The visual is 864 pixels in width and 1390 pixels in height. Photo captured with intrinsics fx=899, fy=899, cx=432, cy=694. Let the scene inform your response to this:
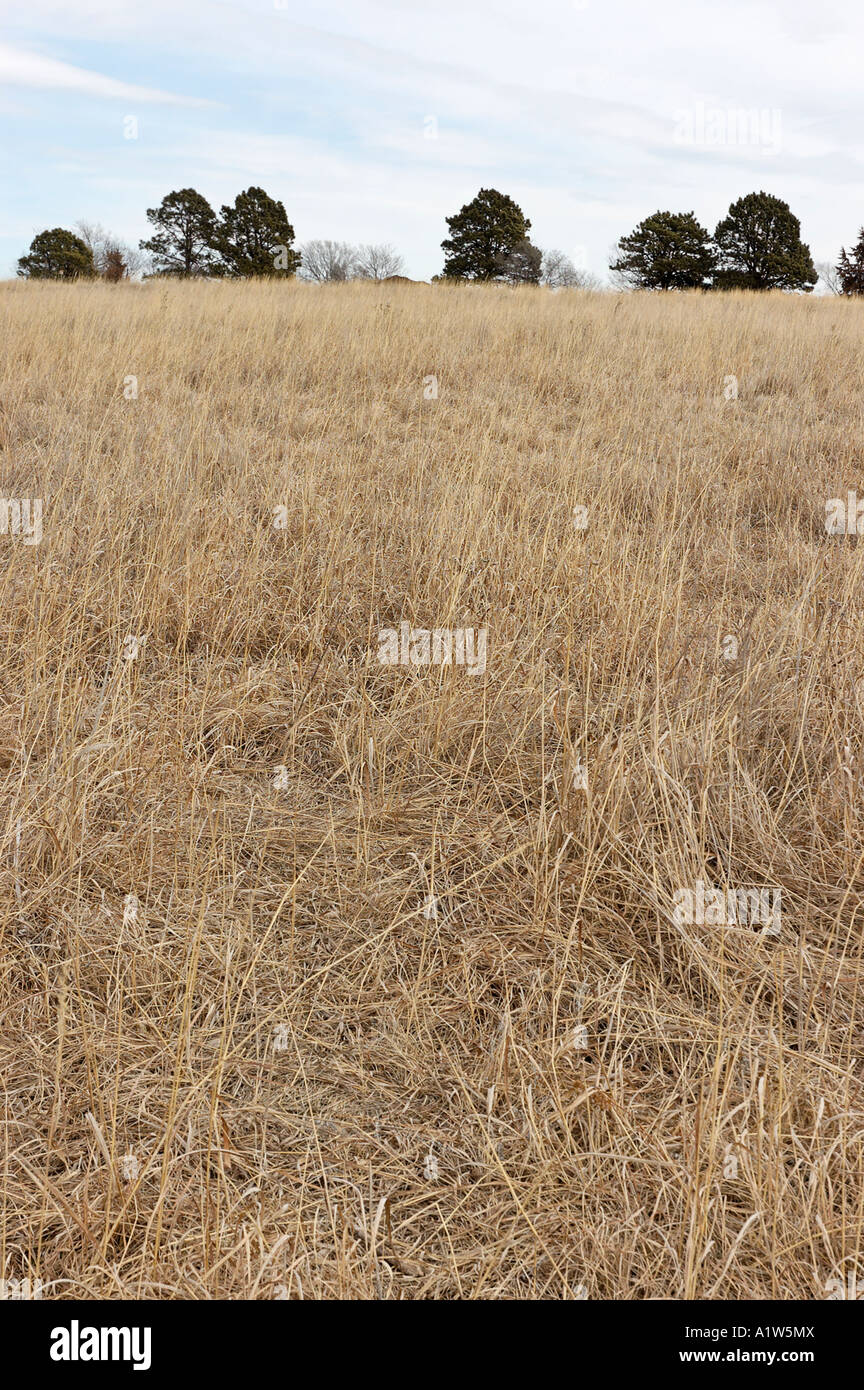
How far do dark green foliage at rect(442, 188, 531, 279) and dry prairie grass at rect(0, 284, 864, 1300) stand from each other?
2148 cm

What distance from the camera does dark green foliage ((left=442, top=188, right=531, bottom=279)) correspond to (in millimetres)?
23859

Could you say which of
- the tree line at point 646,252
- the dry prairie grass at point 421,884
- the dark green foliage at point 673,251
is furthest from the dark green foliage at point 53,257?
the dry prairie grass at point 421,884

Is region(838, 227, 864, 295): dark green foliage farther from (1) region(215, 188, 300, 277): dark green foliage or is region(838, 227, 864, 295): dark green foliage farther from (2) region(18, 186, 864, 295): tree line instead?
(1) region(215, 188, 300, 277): dark green foliage

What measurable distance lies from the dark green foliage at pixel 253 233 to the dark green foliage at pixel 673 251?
9.61 metres

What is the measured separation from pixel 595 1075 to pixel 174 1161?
0.83 m

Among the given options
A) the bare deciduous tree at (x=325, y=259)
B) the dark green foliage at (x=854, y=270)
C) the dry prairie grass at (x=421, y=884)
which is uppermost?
the bare deciduous tree at (x=325, y=259)

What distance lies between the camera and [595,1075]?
1.83 meters

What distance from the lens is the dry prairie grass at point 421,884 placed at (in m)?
1.56

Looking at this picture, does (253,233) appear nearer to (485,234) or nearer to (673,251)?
(485,234)

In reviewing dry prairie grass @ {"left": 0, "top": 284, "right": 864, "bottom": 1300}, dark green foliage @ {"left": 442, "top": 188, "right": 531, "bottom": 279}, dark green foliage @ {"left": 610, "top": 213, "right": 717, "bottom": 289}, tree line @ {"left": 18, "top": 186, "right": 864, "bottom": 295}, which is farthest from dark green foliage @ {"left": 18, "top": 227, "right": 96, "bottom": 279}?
dry prairie grass @ {"left": 0, "top": 284, "right": 864, "bottom": 1300}

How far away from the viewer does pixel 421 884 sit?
234cm

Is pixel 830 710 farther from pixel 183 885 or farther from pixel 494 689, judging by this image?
pixel 183 885

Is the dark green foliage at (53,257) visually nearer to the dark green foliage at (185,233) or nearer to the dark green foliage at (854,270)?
the dark green foliage at (185,233)

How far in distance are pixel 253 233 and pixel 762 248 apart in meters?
14.3
